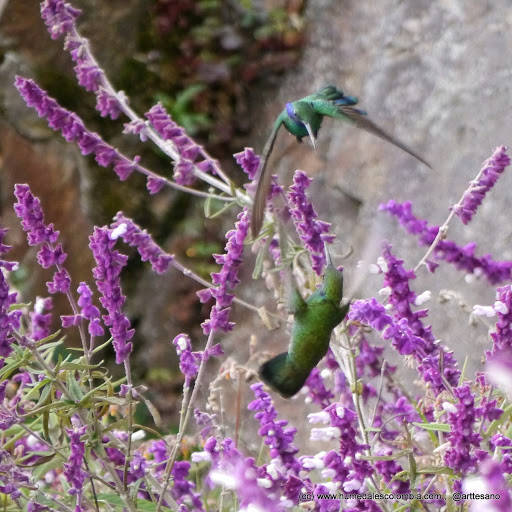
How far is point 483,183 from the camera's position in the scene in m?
1.24

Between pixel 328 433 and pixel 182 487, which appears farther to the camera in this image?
pixel 182 487

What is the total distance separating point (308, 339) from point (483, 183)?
46cm

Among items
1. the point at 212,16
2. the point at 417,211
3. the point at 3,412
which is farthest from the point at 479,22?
the point at 3,412

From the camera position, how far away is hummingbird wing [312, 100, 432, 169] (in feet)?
2.87

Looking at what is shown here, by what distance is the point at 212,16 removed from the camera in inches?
159

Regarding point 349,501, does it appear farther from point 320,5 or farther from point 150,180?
point 320,5

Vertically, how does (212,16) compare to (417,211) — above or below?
above

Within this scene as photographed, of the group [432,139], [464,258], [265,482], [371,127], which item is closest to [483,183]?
[464,258]

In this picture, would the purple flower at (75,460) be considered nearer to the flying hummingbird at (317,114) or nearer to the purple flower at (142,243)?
the purple flower at (142,243)

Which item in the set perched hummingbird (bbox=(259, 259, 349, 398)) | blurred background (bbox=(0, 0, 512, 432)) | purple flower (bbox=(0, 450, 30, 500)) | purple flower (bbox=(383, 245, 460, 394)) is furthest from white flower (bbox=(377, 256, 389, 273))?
blurred background (bbox=(0, 0, 512, 432))

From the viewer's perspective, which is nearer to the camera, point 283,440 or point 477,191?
point 283,440

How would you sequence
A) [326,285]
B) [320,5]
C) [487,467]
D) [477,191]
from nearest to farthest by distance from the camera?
[487,467]
[326,285]
[477,191]
[320,5]

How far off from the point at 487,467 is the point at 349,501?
52cm

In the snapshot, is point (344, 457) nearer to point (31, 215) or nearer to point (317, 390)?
point (317, 390)
